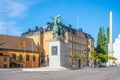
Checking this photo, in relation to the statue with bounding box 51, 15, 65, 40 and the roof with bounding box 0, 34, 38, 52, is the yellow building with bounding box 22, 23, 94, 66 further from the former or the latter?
the statue with bounding box 51, 15, 65, 40

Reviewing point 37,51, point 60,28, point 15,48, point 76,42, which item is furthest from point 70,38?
point 60,28

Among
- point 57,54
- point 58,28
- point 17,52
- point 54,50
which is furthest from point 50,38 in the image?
point 57,54

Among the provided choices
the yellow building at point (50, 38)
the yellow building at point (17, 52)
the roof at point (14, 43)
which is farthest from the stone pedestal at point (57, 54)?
the yellow building at point (50, 38)

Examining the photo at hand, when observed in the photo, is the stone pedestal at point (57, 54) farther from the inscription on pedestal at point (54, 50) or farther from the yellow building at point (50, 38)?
the yellow building at point (50, 38)

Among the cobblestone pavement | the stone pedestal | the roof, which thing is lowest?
the cobblestone pavement

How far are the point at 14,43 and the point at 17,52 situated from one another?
15.0 feet

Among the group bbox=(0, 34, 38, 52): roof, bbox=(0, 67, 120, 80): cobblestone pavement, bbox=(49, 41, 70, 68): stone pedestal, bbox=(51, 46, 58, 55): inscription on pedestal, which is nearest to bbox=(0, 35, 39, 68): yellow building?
bbox=(0, 34, 38, 52): roof

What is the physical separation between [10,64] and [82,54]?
4009 cm

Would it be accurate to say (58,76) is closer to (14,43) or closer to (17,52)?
(17,52)

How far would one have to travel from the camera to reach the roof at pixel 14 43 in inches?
3369

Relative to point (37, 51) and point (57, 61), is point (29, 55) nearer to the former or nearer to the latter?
point (37, 51)

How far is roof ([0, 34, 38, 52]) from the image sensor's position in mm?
85562

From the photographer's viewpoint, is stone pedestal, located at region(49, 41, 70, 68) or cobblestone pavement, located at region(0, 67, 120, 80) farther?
stone pedestal, located at region(49, 41, 70, 68)

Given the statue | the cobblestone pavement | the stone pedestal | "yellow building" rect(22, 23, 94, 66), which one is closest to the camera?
the cobblestone pavement
